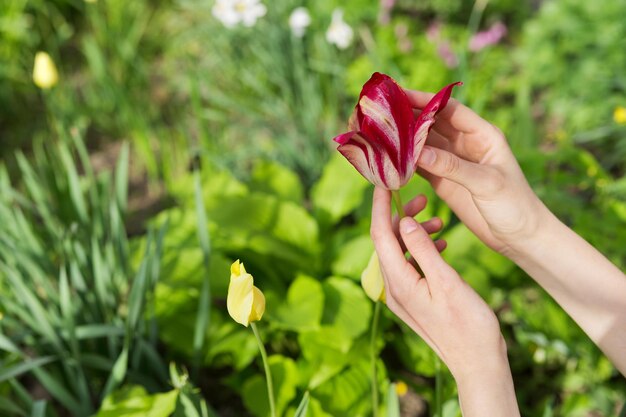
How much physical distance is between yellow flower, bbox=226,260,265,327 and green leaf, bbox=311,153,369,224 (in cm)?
93

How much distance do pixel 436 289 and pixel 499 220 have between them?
213 mm

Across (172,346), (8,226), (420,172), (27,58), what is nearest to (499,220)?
(420,172)

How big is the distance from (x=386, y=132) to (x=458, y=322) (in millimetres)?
287

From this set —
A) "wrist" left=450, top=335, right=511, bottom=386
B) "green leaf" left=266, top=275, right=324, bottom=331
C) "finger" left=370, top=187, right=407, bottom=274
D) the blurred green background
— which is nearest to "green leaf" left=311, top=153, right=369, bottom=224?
the blurred green background

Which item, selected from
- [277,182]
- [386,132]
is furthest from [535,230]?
[277,182]

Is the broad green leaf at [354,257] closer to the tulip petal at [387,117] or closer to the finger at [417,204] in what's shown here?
the finger at [417,204]

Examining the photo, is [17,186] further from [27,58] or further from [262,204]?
[262,204]

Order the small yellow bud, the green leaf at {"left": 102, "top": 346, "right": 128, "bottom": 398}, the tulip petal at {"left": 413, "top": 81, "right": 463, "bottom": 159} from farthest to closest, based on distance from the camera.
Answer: the small yellow bud < the green leaf at {"left": 102, "top": 346, "right": 128, "bottom": 398} < the tulip petal at {"left": 413, "top": 81, "right": 463, "bottom": 159}

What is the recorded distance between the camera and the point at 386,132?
79 cm

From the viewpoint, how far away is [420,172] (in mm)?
1053

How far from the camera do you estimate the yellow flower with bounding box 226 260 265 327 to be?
80 centimetres

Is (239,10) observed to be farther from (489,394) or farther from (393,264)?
(489,394)

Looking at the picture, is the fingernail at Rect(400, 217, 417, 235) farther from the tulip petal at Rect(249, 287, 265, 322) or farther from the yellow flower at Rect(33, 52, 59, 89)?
the yellow flower at Rect(33, 52, 59, 89)

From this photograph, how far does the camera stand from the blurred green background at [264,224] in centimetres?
138
